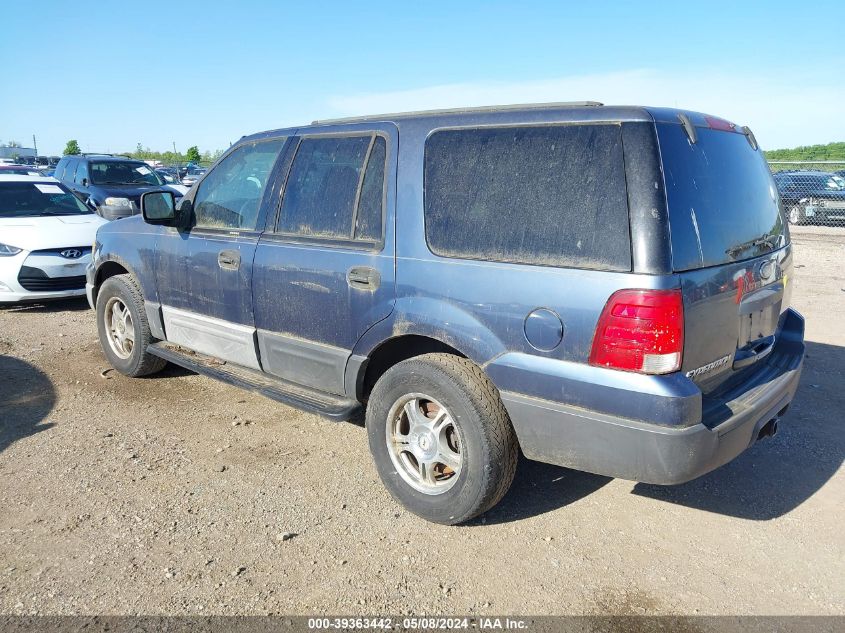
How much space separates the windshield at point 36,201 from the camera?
8.68 meters

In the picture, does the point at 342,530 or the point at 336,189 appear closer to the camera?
the point at 342,530

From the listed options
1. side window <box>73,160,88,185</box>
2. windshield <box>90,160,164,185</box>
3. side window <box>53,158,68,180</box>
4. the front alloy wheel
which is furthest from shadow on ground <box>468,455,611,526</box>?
side window <box>53,158,68,180</box>

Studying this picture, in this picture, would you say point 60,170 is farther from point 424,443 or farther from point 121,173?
point 424,443

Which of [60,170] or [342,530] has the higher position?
[60,170]

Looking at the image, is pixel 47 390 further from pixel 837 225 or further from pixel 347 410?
pixel 837 225

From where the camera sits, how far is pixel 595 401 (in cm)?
275

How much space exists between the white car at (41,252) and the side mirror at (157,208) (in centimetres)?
394

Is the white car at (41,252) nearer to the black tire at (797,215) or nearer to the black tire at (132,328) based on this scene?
the black tire at (132,328)

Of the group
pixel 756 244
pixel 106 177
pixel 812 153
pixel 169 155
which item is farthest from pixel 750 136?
pixel 169 155

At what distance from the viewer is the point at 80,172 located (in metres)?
13.3

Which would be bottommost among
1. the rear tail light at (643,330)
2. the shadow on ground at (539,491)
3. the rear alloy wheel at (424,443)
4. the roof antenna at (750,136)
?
the shadow on ground at (539,491)

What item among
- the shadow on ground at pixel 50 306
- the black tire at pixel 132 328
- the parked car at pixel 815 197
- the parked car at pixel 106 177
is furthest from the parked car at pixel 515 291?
the parked car at pixel 815 197

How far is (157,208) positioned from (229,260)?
0.79 m

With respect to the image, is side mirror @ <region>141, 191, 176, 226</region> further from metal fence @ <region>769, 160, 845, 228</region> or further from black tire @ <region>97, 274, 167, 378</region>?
metal fence @ <region>769, 160, 845, 228</region>
